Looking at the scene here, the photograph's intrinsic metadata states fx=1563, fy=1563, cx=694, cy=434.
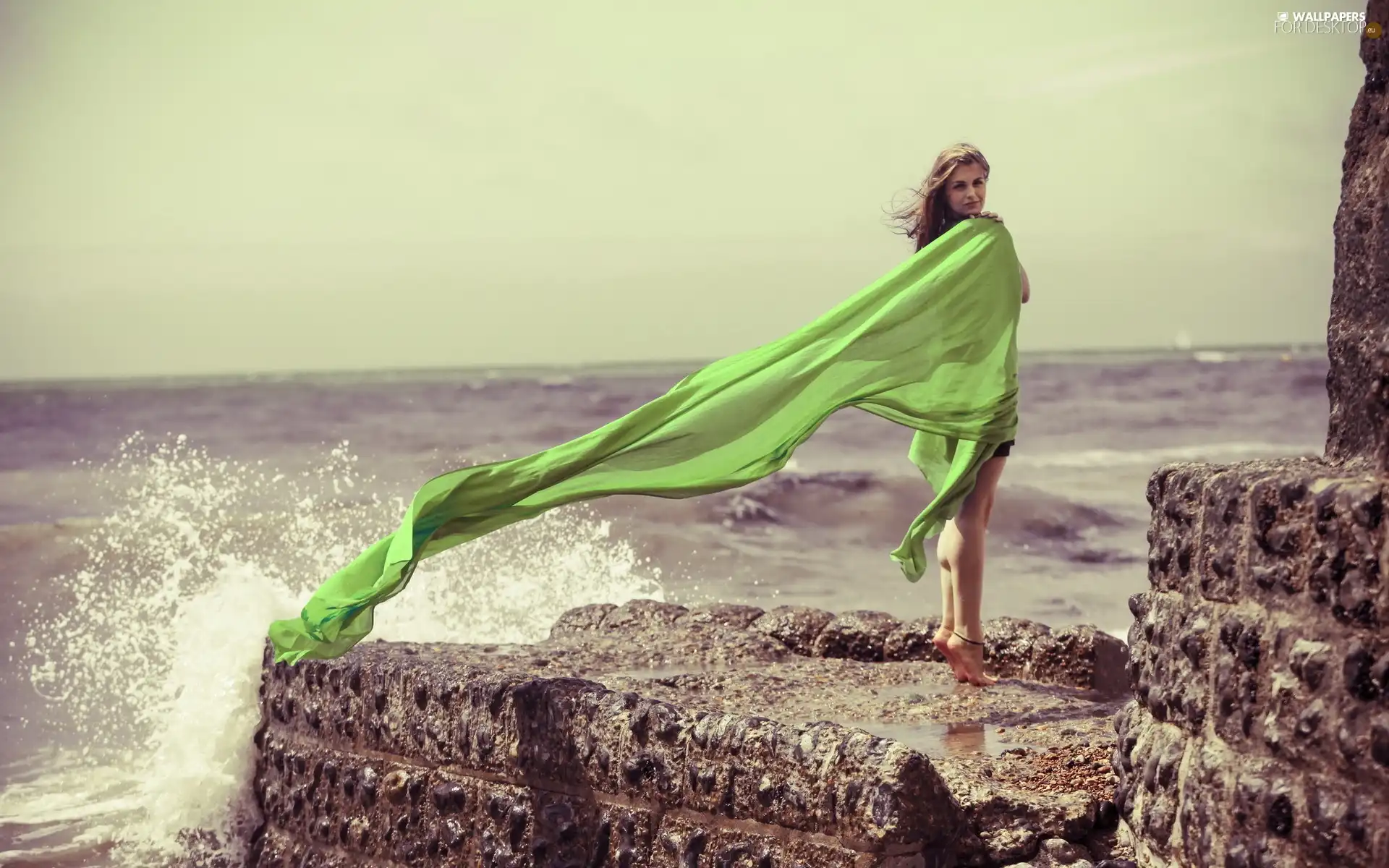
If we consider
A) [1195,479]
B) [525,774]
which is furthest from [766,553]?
[1195,479]

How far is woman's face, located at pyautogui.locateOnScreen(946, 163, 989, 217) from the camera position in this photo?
540 centimetres

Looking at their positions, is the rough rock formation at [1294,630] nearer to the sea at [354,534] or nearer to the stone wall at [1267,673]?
the stone wall at [1267,673]

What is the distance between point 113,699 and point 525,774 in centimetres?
580

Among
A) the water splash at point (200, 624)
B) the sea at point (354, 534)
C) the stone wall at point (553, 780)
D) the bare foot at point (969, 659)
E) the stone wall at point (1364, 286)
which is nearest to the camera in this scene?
the stone wall at point (1364, 286)

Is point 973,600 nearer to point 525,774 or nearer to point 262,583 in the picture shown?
point 525,774

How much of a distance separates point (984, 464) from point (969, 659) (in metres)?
0.77

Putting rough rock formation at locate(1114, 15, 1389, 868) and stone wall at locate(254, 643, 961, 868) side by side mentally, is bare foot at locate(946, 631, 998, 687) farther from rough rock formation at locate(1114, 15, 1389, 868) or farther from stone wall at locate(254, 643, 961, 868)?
rough rock formation at locate(1114, 15, 1389, 868)

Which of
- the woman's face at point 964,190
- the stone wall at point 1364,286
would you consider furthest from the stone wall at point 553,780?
the woman's face at point 964,190

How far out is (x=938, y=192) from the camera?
544 cm

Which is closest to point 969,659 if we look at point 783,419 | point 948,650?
point 948,650

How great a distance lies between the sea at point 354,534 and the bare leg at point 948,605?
4.70 ft

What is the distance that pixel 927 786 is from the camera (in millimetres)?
3652

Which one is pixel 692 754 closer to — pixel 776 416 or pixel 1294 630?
pixel 776 416

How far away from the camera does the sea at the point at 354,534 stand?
22.3ft
